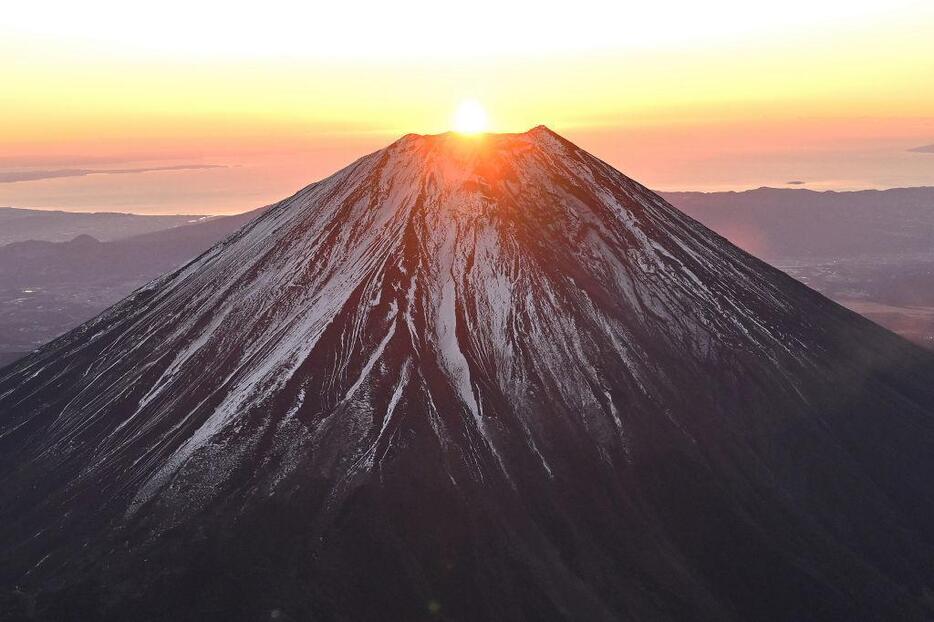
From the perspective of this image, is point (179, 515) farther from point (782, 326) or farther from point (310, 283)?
point (782, 326)

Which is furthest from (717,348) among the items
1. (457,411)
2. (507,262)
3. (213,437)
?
(213,437)

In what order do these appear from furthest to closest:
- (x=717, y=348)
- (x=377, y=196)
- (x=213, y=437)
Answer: (x=377, y=196) → (x=717, y=348) → (x=213, y=437)

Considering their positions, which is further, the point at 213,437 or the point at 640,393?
the point at 640,393

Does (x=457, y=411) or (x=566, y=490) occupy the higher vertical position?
(x=457, y=411)

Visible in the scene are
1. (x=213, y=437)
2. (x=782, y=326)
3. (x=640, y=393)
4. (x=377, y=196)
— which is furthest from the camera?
(x=377, y=196)

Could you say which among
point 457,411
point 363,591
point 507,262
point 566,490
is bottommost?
point 363,591

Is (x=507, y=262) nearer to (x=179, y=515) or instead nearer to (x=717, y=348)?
(x=717, y=348)
